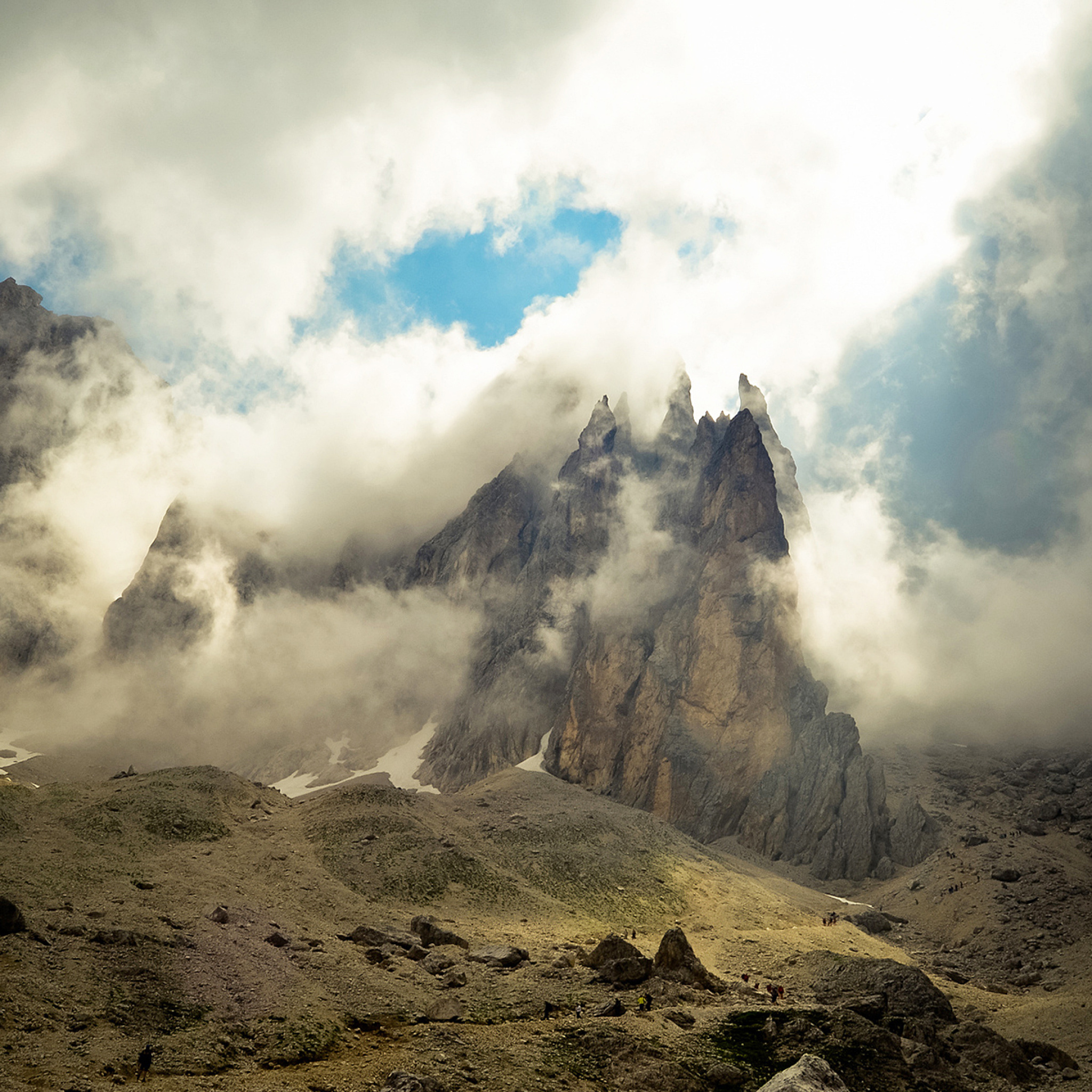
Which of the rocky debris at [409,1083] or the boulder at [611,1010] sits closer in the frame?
the rocky debris at [409,1083]

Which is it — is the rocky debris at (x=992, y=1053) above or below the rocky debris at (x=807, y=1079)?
above

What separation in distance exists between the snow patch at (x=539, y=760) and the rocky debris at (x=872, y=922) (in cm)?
6189

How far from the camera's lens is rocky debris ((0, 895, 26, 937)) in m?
32.6

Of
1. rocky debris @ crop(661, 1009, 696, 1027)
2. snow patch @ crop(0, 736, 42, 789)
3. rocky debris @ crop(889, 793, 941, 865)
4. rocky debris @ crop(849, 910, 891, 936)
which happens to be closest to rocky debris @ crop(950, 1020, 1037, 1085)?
rocky debris @ crop(661, 1009, 696, 1027)

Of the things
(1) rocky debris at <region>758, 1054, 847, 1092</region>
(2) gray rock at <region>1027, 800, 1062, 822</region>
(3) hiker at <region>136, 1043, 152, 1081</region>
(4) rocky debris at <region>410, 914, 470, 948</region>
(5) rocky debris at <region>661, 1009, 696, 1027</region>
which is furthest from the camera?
(2) gray rock at <region>1027, 800, 1062, 822</region>

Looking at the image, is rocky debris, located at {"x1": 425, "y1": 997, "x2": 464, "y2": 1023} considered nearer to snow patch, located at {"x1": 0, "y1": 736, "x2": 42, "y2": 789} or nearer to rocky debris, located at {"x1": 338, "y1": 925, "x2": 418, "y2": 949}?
rocky debris, located at {"x1": 338, "y1": 925, "x2": 418, "y2": 949}

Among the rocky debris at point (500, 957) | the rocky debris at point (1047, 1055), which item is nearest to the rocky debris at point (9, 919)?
the rocky debris at point (500, 957)

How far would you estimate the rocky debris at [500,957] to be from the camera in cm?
4278

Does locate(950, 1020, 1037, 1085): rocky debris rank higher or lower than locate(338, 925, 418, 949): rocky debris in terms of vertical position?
higher

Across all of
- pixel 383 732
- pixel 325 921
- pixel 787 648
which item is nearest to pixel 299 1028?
pixel 325 921

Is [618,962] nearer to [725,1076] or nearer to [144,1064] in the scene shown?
[725,1076]

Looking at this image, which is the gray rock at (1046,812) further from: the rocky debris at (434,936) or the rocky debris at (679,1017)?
the rocky debris at (679,1017)

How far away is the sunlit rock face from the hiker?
108 m

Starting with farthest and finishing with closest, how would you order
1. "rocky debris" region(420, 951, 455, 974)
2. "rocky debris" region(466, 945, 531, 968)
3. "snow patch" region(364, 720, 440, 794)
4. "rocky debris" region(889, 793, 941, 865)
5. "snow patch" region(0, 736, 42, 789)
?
"snow patch" region(0, 736, 42, 789) → "snow patch" region(364, 720, 440, 794) → "rocky debris" region(889, 793, 941, 865) → "rocky debris" region(466, 945, 531, 968) → "rocky debris" region(420, 951, 455, 974)
